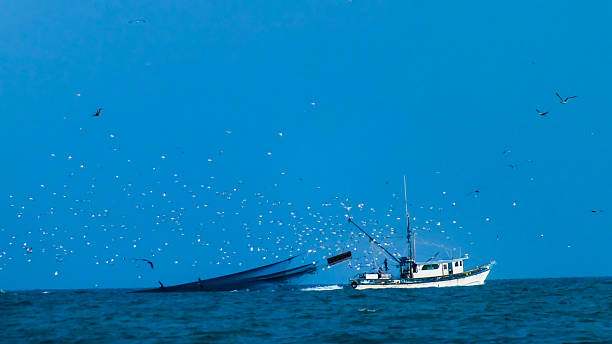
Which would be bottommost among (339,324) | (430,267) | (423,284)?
(339,324)

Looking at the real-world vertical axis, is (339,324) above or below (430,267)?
below

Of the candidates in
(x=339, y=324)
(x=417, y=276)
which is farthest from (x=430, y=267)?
(x=339, y=324)

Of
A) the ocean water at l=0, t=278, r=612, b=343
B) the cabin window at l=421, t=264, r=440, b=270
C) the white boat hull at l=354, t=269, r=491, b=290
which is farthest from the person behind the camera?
the cabin window at l=421, t=264, r=440, b=270

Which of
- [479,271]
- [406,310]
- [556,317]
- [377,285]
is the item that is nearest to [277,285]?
[377,285]

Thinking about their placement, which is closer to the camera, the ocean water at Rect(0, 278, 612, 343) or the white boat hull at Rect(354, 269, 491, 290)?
the ocean water at Rect(0, 278, 612, 343)

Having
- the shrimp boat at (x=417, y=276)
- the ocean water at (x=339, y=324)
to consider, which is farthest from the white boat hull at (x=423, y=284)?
the ocean water at (x=339, y=324)

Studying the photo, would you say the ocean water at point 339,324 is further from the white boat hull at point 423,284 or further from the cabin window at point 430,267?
the cabin window at point 430,267

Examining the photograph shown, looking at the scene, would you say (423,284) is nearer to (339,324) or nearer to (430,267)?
(430,267)

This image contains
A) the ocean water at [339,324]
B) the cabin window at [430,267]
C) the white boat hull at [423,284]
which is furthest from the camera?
the cabin window at [430,267]

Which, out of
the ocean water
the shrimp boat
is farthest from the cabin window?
the ocean water

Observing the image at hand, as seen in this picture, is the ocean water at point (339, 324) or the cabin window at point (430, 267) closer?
the ocean water at point (339, 324)

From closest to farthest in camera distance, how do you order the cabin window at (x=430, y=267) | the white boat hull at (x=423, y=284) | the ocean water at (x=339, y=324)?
the ocean water at (x=339, y=324) < the white boat hull at (x=423, y=284) < the cabin window at (x=430, y=267)

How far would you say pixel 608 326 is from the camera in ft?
120

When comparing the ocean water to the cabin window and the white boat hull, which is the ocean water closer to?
the white boat hull
